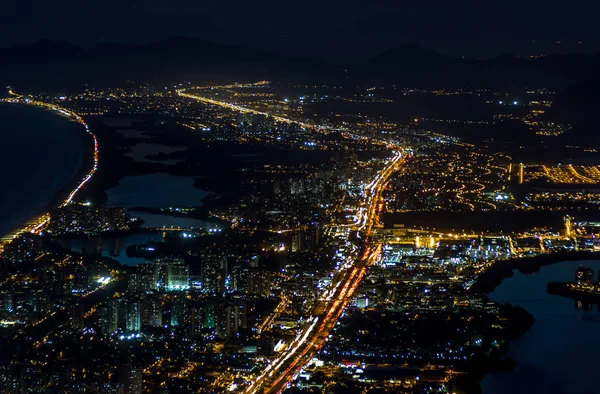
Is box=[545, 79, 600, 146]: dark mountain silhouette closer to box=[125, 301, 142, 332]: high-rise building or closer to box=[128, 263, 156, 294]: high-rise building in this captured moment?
box=[128, 263, 156, 294]: high-rise building

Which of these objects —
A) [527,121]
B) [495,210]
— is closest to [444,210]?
[495,210]

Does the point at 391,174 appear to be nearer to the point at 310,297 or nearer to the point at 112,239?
the point at 112,239

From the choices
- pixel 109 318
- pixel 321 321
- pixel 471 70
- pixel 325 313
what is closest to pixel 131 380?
pixel 109 318

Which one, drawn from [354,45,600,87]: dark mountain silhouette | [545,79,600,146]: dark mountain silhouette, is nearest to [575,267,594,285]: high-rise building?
[545,79,600,146]: dark mountain silhouette

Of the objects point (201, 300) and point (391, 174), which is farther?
point (391, 174)

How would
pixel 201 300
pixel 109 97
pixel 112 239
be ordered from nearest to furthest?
pixel 201 300
pixel 112 239
pixel 109 97

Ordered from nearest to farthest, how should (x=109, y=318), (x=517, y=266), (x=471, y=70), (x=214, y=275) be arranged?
(x=109, y=318) → (x=214, y=275) → (x=517, y=266) → (x=471, y=70)

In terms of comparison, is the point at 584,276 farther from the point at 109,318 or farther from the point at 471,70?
the point at 471,70

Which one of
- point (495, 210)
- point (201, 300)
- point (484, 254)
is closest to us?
point (201, 300)
